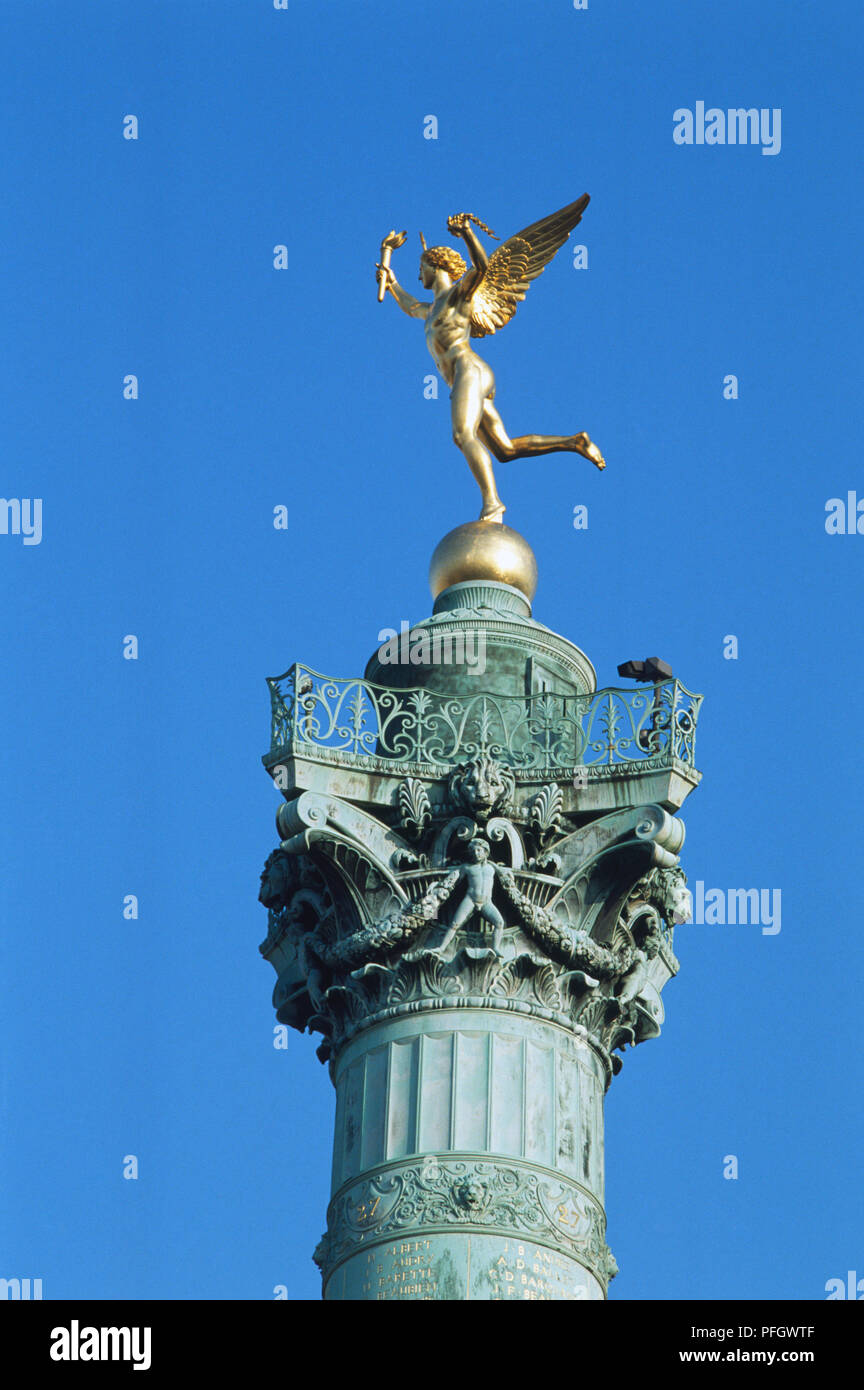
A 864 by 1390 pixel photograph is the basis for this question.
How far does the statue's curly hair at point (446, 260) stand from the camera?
4172 cm

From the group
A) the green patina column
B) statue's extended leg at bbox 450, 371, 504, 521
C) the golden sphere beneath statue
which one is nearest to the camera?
the green patina column

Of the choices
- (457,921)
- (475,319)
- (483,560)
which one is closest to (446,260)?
(475,319)

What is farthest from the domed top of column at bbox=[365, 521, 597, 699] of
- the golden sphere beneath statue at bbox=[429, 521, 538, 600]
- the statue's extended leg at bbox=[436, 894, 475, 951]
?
the statue's extended leg at bbox=[436, 894, 475, 951]

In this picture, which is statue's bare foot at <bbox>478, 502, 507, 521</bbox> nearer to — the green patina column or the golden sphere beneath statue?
the golden sphere beneath statue

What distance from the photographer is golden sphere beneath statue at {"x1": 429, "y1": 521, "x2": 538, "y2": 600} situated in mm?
39250

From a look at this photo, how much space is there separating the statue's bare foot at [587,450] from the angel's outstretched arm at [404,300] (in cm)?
306

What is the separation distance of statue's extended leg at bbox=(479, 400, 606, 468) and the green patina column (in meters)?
5.20

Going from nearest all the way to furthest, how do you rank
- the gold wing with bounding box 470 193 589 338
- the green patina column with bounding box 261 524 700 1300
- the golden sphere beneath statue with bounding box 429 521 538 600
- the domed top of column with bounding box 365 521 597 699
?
the green patina column with bounding box 261 524 700 1300, the domed top of column with bounding box 365 521 597 699, the golden sphere beneath statue with bounding box 429 521 538 600, the gold wing with bounding box 470 193 589 338

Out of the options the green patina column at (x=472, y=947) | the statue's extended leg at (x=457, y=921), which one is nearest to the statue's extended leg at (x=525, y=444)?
the green patina column at (x=472, y=947)

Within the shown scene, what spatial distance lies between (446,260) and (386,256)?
4.16 feet

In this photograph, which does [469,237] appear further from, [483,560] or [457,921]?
[457,921]

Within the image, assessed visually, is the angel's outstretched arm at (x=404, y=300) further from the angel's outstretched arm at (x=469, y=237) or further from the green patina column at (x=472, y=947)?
the green patina column at (x=472, y=947)


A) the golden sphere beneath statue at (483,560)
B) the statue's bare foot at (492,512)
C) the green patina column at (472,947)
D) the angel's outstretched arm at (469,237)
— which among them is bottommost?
the green patina column at (472,947)
